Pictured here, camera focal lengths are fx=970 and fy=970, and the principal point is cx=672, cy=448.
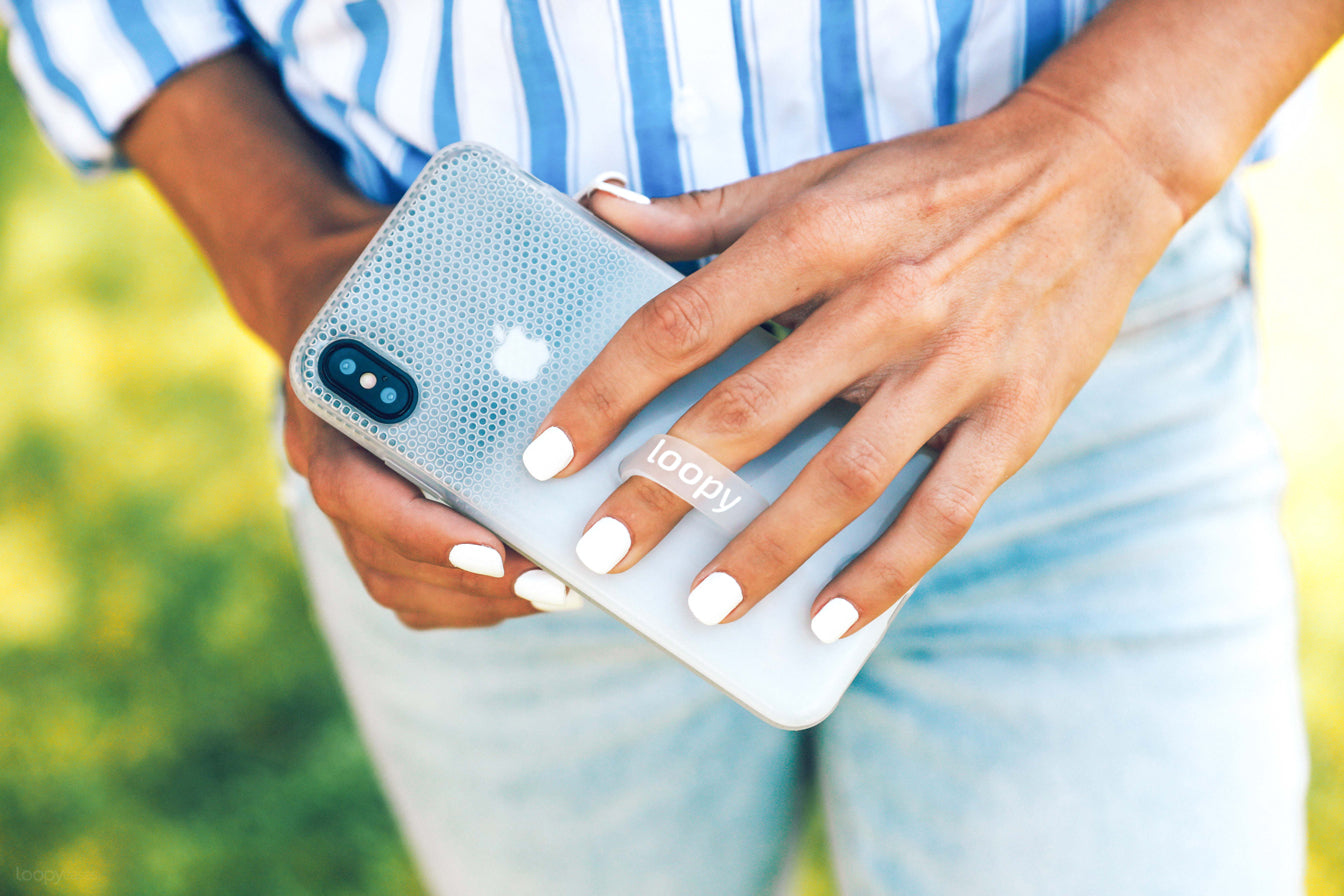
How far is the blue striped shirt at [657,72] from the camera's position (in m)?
0.82

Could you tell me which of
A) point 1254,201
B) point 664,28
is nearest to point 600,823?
point 664,28

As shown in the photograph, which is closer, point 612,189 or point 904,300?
point 904,300

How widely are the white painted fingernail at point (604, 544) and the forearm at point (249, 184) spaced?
14.7 inches

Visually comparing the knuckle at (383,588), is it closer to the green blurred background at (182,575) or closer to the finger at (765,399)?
the finger at (765,399)

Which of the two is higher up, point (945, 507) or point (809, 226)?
point (809, 226)

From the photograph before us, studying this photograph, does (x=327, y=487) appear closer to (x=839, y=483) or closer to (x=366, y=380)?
(x=366, y=380)

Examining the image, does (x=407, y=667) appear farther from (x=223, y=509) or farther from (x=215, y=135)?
(x=223, y=509)

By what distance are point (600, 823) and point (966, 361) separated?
26.9 inches

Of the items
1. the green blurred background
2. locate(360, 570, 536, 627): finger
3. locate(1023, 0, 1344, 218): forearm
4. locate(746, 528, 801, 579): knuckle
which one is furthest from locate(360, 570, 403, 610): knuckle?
the green blurred background

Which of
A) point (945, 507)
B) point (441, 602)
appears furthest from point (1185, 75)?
point (441, 602)

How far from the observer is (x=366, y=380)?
808 millimetres

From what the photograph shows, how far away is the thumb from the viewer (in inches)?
32.0

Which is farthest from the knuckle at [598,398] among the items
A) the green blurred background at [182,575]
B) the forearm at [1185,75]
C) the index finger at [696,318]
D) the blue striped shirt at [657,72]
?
the green blurred background at [182,575]

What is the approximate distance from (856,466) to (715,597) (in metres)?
0.16
